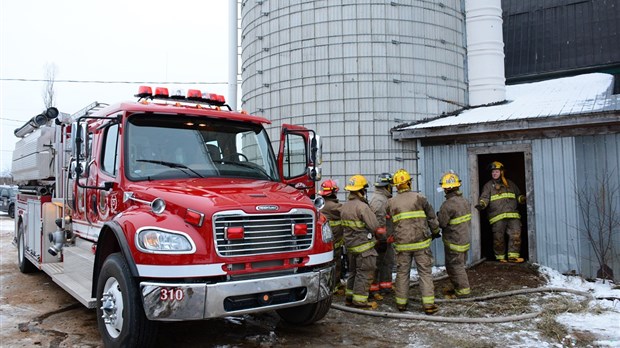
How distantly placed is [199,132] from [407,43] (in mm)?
6437

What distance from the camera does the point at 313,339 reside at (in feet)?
17.6

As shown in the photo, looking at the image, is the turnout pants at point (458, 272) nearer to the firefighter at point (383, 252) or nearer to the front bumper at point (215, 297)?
the firefighter at point (383, 252)

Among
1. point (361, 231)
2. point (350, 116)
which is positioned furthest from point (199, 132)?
point (350, 116)

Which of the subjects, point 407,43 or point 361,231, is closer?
point 361,231

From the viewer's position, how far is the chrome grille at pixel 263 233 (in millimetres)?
4410

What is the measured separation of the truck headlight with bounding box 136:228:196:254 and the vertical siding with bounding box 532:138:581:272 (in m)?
6.80

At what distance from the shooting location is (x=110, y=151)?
5512 millimetres

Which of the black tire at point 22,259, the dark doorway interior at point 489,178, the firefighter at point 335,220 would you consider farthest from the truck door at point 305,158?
the black tire at point 22,259

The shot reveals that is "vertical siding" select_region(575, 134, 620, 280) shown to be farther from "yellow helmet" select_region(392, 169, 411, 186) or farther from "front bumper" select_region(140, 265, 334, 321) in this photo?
"front bumper" select_region(140, 265, 334, 321)

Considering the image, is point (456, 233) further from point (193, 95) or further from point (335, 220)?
point (193, 95)

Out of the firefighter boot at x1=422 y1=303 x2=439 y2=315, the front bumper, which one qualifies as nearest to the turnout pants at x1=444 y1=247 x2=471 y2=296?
the firefighter boot at x1=422 y1=303 x2=439 y2=315

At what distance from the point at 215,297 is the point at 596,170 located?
6.89 m

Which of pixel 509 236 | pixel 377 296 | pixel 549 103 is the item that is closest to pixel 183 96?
pixel 377 296

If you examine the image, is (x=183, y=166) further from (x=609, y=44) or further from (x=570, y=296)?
(x=609, y=44)
